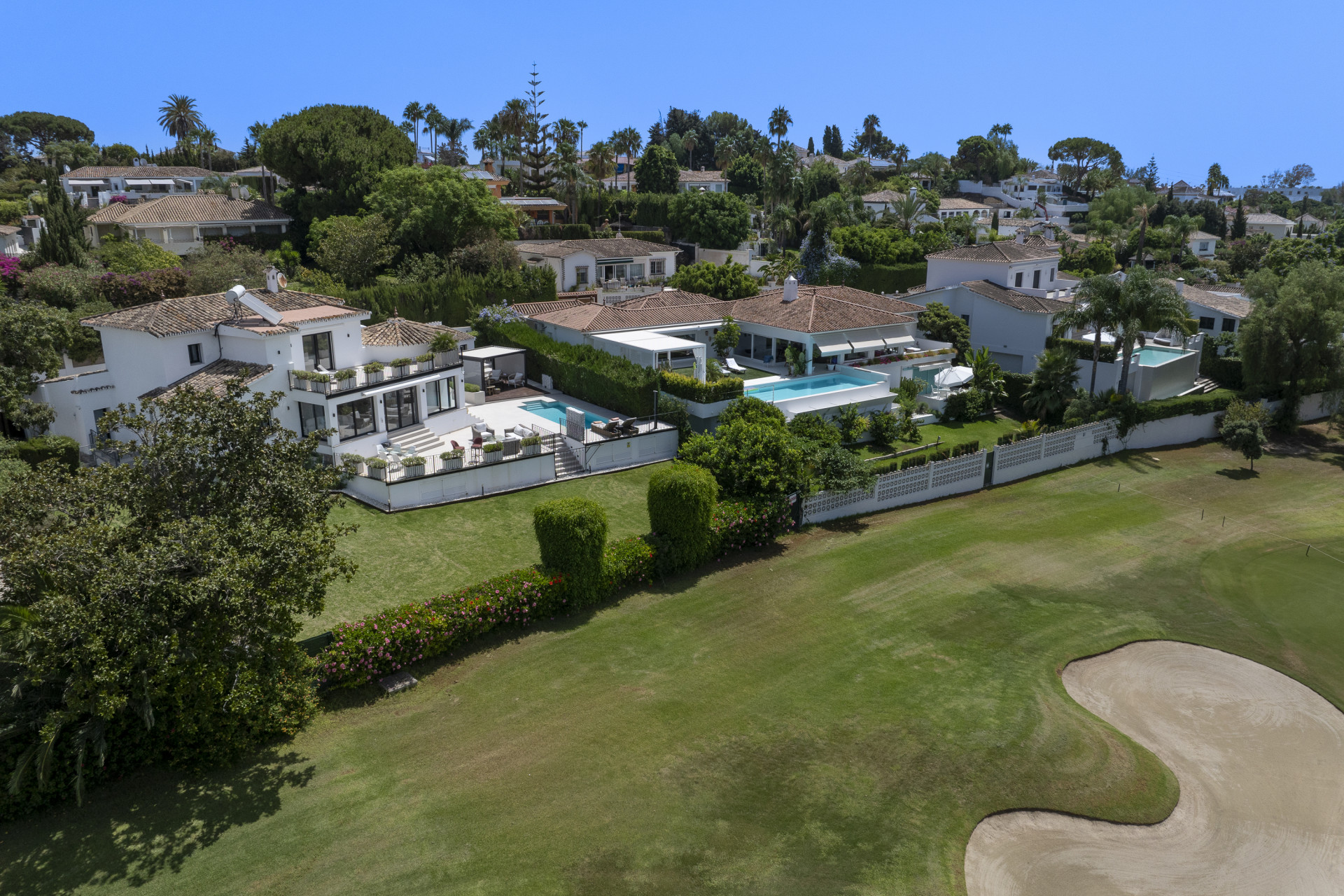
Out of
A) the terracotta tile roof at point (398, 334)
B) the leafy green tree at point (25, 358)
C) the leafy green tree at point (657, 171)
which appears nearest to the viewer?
the leafy green tree at point (25, 358)

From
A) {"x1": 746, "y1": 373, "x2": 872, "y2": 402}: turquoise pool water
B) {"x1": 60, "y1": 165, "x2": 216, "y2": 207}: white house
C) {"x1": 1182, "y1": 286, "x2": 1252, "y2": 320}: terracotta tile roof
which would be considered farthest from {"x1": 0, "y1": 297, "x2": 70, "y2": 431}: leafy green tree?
{"x1": 60, "y1": 165, "x2": 216, "y2": 207}: white house

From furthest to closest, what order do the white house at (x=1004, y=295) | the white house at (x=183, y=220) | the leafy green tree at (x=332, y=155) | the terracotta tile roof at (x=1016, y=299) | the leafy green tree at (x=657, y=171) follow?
the leafy green tree at (x=657, y=171)
the leafy green tree at (x=332, y=155)
the white house at (x=183, y=220)
the white house at (x=1004, y=295)
the terracotta tile roof at (x=1016, y=299)

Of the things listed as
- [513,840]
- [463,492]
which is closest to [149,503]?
[513,840]

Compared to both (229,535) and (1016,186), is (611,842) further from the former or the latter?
(1016,186)

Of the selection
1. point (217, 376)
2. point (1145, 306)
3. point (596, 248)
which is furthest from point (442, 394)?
point (1145, 306)

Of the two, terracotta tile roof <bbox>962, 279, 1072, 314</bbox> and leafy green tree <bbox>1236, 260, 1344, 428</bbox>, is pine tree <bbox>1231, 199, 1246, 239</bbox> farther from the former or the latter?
leafy green tree <bbox>1236, 260, 1344, 428</bbox>

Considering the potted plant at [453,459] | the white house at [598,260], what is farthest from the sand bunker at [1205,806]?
the white house at [598,260]

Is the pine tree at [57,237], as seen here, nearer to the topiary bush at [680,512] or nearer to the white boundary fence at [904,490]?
the topiary bush at [680,512]
